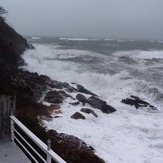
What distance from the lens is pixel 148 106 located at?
22.5 meters

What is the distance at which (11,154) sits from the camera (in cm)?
613

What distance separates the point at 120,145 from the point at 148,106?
342 inches

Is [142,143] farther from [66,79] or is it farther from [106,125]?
[66,79]

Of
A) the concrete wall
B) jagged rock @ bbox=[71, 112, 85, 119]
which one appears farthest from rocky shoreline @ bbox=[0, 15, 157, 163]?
the concrete wall

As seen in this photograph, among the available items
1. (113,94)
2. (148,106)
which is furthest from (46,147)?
(113,94)

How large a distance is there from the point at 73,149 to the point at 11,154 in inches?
230

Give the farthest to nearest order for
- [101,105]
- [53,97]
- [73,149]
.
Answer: [53,97]
[101,105]
[73,149]

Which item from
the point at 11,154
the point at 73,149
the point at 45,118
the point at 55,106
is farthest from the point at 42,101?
the point at 11,154

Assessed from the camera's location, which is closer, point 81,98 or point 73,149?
point 73,149

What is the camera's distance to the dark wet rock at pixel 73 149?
33.4 ft

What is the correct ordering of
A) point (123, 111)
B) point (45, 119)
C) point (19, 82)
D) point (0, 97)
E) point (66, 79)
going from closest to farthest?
point (0, 97) → point (45, 119) → point (19, 82) → point (123, 111) → point (66, 79)

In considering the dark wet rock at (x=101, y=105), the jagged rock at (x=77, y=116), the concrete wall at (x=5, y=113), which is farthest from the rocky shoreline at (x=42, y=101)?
the concrete wall at (x=5, y=113)

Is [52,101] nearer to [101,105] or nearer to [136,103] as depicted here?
[101,105]

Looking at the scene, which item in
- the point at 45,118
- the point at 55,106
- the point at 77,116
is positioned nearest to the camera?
the point at 45,118
